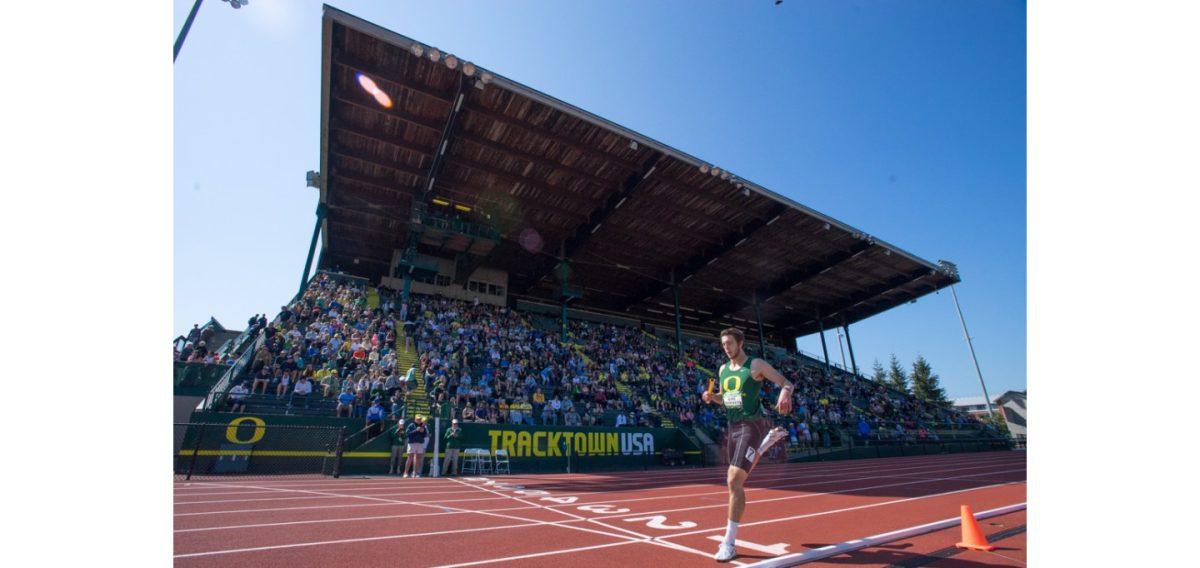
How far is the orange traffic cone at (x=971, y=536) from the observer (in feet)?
14.0

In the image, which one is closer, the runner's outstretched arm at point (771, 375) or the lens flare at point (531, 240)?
the runner's outstretched arm at point (771, 375)

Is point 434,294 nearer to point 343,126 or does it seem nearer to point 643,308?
point 343,126

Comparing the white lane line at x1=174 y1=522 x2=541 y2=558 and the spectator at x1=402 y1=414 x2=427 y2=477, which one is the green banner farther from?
the white lane line at x1=174 y1=522 x2=541 y2=558

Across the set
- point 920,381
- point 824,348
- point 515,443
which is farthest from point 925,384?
point 515,443

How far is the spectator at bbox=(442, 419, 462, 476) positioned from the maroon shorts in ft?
36.7

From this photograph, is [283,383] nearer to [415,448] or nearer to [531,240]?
[415,448]

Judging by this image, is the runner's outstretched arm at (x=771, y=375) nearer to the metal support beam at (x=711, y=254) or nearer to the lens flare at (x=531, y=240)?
the metal support beam at (x=711, y=254)

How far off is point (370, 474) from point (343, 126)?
39.9 feet

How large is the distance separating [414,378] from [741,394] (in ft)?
52.5

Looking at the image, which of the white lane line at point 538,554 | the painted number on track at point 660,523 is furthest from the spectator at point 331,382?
the white lane line at point 538,554

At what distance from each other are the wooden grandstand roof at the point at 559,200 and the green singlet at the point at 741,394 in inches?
565

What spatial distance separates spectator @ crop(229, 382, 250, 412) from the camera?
12.5 metres

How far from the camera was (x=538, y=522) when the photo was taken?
5809 millimetres
